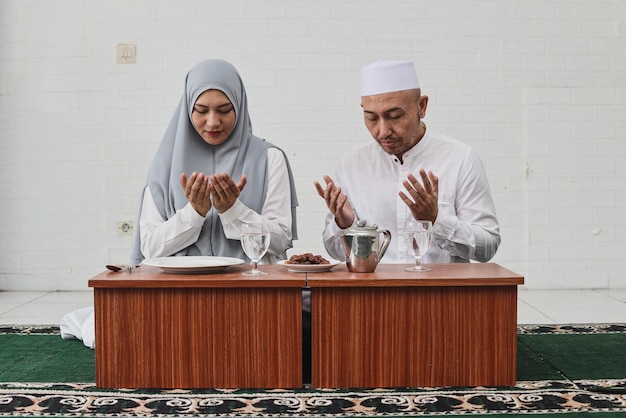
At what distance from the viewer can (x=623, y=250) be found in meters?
5.38

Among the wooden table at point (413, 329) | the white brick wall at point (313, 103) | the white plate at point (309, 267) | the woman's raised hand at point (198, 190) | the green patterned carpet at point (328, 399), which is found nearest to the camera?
the green patterned carpet at point (328, 399)

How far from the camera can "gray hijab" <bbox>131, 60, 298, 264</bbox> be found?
2.99m

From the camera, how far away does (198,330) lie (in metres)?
2.36

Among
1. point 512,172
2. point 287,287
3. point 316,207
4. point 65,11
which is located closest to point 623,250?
point 512,172

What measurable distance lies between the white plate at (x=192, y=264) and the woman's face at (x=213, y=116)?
2.00ft

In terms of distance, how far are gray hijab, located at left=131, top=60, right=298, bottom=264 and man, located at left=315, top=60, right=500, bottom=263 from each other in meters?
0.30

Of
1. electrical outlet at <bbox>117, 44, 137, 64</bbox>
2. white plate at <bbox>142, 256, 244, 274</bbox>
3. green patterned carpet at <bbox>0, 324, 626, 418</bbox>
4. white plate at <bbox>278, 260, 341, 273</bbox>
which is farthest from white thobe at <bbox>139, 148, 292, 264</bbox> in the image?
electrical outlet at <bbox>117, 44, 137, 64</bbox>

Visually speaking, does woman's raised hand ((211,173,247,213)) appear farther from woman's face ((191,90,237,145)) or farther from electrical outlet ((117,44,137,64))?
electrical outlet ((117,44,137,64))

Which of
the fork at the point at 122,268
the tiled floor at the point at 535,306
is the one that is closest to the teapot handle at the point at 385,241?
the fork at the point at 122,268

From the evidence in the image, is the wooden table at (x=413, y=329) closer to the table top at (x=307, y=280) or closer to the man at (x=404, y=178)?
the table top at (x=307, y=280)

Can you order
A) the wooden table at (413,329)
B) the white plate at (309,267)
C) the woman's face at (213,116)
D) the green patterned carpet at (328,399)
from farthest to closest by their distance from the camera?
the woman's face at (213,116) < the white plate at (309,267) < the wooden table at (413,329) < the green patterned carpet at (328,399)

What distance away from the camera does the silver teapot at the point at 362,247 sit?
7.92 ft

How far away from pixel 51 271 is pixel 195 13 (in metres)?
2.10

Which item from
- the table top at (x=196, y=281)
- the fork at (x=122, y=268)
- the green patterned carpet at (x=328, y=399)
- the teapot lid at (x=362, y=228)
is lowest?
the green patterned carpet at (x=328, y=399)
